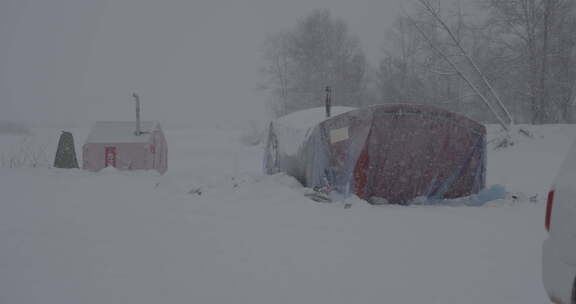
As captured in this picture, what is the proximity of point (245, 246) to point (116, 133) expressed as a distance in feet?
25.7

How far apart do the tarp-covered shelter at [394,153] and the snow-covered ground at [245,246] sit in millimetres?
702

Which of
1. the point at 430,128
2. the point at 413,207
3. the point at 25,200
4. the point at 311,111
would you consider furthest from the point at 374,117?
the point at 25,200

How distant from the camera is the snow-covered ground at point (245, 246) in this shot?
3.61 metres

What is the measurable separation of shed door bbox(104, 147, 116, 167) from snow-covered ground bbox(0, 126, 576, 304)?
247 cm

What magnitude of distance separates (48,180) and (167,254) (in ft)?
16.5

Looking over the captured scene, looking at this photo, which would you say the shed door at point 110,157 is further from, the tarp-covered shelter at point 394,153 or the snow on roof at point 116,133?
the tarp-covered shelter at point 394,153

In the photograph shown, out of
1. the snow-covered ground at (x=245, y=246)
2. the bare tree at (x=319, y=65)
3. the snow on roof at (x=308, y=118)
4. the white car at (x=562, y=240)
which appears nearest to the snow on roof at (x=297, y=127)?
the snow on roof at (x=308, y=118)

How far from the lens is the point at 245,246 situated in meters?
4.77

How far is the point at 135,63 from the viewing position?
492 feet

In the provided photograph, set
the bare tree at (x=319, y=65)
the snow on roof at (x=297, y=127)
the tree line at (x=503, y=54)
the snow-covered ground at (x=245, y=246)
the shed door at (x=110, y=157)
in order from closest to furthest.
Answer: the snow-covered ground at (x=245, y=246)
the snow on roof at (x=297, y=127)
the shed door at (x=110, y=157)
the tree line at (x=503, y=54)
the bare tree at (x=319, y=65)

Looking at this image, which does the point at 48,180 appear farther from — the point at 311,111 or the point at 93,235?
the point at 311,111

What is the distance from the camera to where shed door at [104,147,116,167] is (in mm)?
10805

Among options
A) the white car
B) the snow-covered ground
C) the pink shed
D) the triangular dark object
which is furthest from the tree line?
the white car

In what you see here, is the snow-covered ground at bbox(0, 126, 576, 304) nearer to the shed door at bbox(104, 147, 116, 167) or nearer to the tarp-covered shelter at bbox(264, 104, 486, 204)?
the tarp-covered shelter at bbox(264, 104, 486, 204)
